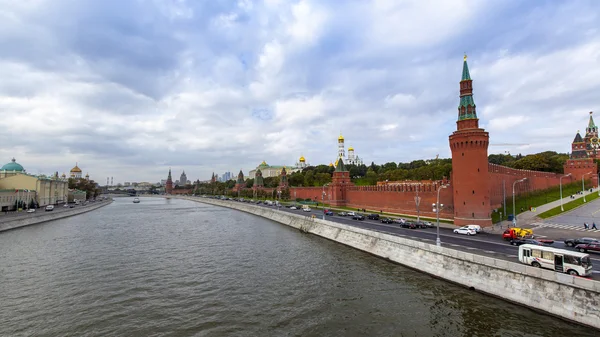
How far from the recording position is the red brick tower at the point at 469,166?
3684 cm

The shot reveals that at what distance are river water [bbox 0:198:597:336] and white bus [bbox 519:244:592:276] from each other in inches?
129

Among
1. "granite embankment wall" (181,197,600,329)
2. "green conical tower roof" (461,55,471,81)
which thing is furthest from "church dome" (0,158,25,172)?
"green conical tower roof" (461,55,471,81)

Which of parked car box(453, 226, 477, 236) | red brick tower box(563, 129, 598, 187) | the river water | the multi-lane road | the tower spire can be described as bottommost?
the river water

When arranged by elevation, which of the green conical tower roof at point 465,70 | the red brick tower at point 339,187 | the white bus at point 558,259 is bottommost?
the white bus at point 558,259

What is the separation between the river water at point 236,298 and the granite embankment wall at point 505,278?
0.62 meters

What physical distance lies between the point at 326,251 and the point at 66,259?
954 inches

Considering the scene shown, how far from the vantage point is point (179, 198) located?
196875 mm

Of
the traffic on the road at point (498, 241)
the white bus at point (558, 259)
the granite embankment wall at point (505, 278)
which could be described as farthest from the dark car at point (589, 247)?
the granite embankment wall at point (505, 278)

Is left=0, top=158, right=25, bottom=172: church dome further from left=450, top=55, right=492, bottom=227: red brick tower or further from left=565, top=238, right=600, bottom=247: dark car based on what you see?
left=565, top=238, right=600, bottom=247: dark car

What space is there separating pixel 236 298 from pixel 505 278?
1594cm

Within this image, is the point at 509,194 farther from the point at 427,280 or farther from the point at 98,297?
the point at 98,297

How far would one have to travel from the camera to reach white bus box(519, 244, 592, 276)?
671 inches

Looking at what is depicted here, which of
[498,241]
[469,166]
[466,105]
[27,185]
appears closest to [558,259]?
[498,241]

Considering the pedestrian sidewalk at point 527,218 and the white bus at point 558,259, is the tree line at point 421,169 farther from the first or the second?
the white bus at point 558,259
